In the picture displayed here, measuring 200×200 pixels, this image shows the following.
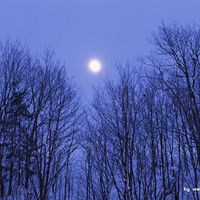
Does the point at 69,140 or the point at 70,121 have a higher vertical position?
the point at 70,121

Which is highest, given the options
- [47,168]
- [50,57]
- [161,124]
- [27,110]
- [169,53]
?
[169,53]

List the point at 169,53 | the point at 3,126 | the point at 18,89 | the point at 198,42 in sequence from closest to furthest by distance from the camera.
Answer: the point at 3,126, the point at 18,89, the point at 198,42, the point at 169,53

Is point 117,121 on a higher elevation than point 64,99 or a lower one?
lower

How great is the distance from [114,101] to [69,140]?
2003 millimetres

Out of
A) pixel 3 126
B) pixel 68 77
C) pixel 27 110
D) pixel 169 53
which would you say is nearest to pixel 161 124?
pixel 169 53

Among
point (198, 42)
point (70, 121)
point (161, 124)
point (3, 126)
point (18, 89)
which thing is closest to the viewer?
point (3, 126)

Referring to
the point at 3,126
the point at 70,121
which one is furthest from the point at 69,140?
the point at 3,126

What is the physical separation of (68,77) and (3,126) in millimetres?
2966

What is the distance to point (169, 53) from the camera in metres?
8.27

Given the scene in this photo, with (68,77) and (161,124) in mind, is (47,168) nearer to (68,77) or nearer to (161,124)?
(68,77)

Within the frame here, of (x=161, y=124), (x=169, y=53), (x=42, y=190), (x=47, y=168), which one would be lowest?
(x=42, y=190)

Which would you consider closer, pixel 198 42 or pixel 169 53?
pixel 198 42

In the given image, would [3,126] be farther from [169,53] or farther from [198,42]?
[198,42]

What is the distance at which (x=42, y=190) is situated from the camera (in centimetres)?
528
